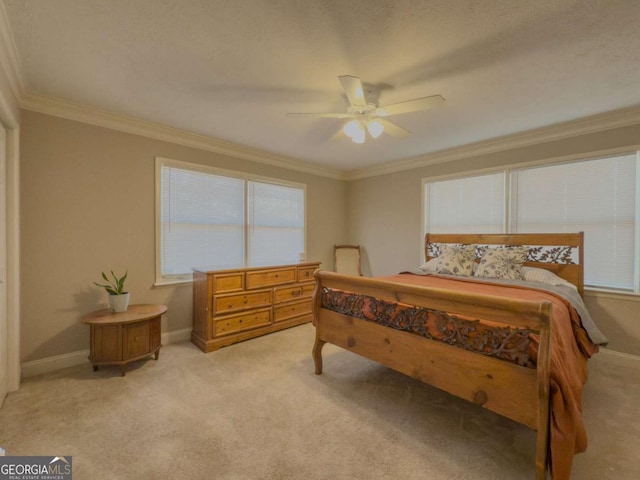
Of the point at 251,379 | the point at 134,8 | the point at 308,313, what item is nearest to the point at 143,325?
the point at 251,379

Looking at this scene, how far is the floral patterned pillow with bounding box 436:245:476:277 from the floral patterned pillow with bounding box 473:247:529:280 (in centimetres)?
10

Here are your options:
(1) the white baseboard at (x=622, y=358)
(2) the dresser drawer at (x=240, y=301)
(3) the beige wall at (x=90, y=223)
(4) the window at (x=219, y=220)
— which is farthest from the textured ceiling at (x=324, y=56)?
(1) the white baseboard at (x=622, y=358)

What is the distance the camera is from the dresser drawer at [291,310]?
12.1 ft

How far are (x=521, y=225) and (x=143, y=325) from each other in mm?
4384

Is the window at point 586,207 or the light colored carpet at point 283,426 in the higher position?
the window at point 586,207

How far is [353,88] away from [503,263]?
2.63 metres

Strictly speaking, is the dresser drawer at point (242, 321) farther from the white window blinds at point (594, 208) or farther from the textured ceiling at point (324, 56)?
the white window blinds at point (594, 208)

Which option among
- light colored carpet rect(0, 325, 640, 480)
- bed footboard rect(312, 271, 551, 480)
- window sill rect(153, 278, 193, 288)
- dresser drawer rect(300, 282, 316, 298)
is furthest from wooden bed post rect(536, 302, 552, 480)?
window sill rect(153, 278, 193, 288)

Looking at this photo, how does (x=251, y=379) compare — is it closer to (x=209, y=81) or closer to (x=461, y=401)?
(x=461, y=401)

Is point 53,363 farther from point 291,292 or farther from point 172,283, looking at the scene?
point 291,292

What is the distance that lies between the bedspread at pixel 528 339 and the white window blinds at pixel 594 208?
3.81 feet

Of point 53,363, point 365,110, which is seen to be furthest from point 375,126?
point 53,363

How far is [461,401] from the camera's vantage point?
2156 mm

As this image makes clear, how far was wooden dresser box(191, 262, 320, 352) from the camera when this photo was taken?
3088 millimetres
